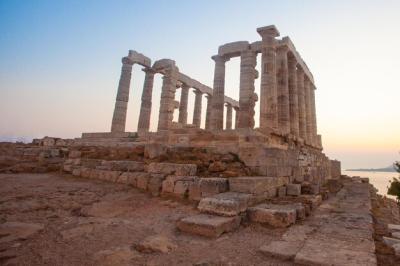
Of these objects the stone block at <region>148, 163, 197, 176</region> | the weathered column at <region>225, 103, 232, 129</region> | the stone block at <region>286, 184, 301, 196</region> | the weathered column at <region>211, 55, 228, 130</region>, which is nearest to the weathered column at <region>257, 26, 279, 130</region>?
the weathered column at <region>211, 55, 228, 130</region>

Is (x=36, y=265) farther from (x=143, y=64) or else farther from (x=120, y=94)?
(x=143, y=64)

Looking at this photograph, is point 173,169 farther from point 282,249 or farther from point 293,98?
point 293,98

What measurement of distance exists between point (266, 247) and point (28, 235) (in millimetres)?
3667

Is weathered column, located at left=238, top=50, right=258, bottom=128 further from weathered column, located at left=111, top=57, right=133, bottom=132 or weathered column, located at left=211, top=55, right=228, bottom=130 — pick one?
weathered column, located at left=111, top=57, right=133, bottom=132

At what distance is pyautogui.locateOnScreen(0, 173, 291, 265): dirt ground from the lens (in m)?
3.16

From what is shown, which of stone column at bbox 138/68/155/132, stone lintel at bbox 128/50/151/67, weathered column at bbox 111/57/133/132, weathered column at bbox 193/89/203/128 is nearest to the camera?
weathered column at bbox 111/57/133/132

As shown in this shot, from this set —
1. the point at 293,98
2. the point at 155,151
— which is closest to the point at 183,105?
the point at 293,98

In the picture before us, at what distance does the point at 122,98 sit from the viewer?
2044cm

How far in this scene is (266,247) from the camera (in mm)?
3553

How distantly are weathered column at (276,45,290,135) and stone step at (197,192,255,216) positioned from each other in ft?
42.7

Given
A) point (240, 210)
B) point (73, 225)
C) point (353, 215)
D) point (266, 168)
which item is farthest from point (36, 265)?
point (353, 215)

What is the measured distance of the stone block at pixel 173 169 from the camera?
6.77m

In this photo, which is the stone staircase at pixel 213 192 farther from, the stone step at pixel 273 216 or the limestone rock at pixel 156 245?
the limestone rock at pixel 156 245

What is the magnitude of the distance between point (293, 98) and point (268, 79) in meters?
4.10
